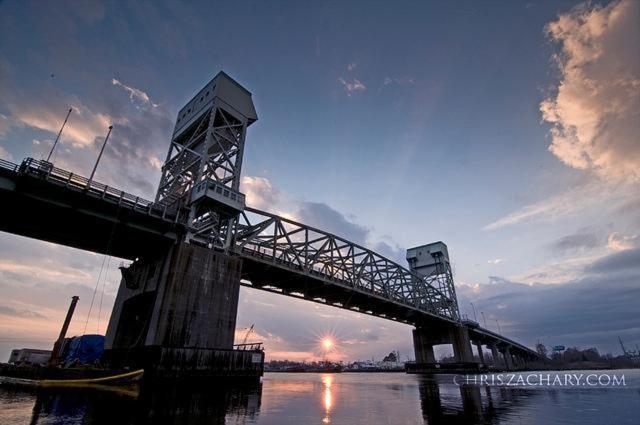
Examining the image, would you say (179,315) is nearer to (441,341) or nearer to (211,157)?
(211,157)

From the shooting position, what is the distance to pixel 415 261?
105m

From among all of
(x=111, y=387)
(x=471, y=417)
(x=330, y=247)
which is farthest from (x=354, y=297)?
(x=471, y=417)

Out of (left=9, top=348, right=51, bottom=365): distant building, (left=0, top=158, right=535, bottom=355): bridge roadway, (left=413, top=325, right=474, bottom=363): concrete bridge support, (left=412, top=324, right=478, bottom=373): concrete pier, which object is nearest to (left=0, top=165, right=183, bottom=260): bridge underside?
(left=0, top=158, right=535, bottom=355): bridge roadway

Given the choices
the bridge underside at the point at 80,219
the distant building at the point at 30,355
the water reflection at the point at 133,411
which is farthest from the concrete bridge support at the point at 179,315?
the distant building at the point at 30,355

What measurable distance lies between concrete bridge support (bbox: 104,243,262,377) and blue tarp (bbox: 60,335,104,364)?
137 centimetres

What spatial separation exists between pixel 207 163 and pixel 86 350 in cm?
2887

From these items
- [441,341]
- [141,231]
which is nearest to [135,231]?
[141,231]

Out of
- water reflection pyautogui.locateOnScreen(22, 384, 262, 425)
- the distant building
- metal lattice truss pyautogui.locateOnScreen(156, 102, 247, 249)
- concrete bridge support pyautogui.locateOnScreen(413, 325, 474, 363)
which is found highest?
metal lattice truss pyautogui.locateOnScreen(156, 102, 247, 249)

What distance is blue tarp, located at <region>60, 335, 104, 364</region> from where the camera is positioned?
3912 centimetres

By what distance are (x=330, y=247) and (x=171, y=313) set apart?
33.1 meters

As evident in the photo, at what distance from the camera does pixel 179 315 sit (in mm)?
31297

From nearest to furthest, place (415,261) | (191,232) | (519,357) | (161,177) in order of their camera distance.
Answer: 1. (191,232)
2. (161,177)
3. (415,261)
4. (519,357)

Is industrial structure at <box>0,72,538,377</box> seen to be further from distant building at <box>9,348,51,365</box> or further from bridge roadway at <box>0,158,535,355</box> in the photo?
distant building at <box>9,348,51,365</box>

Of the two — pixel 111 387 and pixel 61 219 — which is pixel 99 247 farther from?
pixel 111 387
